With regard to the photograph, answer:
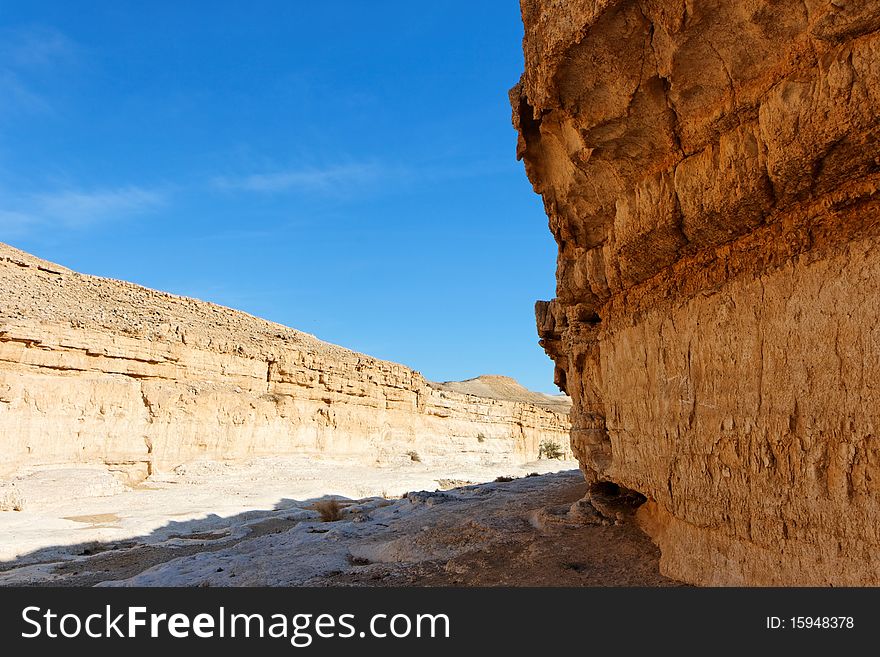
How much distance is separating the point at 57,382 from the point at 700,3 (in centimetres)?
1836

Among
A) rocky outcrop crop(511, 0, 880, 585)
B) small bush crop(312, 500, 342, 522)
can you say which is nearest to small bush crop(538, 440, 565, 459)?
small bush crop(312, 500, 342, 522)

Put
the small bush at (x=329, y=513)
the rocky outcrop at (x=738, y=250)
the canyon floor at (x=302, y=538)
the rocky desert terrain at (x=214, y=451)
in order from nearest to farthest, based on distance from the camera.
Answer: the rocky outcrop at (x=738, y=250) → the canyon floor at (x=302, y=538) → the rocky desert terrain at (x=214, y=451) → the small bush at (x=329, y=513)

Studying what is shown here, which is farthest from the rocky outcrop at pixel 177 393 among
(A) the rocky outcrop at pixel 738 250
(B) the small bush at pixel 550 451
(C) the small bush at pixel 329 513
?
(A) the rocky outcrop at pixel 738 250

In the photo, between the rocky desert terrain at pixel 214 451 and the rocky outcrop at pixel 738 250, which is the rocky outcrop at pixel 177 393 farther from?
the rocky outcrop at pixel 738 250

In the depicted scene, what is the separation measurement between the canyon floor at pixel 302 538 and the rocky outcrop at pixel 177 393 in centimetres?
165

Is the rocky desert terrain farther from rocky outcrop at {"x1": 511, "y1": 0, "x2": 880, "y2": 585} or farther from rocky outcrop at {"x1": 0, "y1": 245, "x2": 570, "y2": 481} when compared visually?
rocky outcrop at {"x1": 511, "y1": 0, "x2": 880, "y2": 585}

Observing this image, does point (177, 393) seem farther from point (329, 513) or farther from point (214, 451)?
point (329, 513)

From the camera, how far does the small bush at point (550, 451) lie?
32.4 meters

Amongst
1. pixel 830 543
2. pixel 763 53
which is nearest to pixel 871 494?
pixel 830 543

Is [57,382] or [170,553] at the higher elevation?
[57,382]

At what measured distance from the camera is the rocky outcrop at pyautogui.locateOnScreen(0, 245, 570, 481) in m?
16.0

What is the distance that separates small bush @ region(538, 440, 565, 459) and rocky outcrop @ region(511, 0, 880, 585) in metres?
27.9

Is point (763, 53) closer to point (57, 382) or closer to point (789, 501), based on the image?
point (789, 501)

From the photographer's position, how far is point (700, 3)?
3.07 metres
